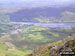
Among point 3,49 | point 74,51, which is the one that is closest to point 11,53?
point 3,49

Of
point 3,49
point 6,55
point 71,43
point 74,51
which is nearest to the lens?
point 74,51

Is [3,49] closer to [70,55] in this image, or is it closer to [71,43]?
[71,43]

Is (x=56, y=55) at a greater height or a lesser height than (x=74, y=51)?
lesser

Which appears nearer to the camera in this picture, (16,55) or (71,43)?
(71,43)

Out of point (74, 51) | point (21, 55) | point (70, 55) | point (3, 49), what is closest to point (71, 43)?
point (74, 51)

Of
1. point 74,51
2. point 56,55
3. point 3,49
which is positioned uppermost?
point 74,51

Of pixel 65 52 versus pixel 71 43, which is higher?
pixel 65 52

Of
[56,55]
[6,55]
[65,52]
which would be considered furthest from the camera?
[6,55]

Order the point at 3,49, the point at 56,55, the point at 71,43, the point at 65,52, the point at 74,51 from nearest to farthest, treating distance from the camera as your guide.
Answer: the point at 65,52 → the point at 74,51 → the point at 56,55 → the point at 71,43 → the point at 3,49

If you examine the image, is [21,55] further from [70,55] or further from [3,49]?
[70,55]
